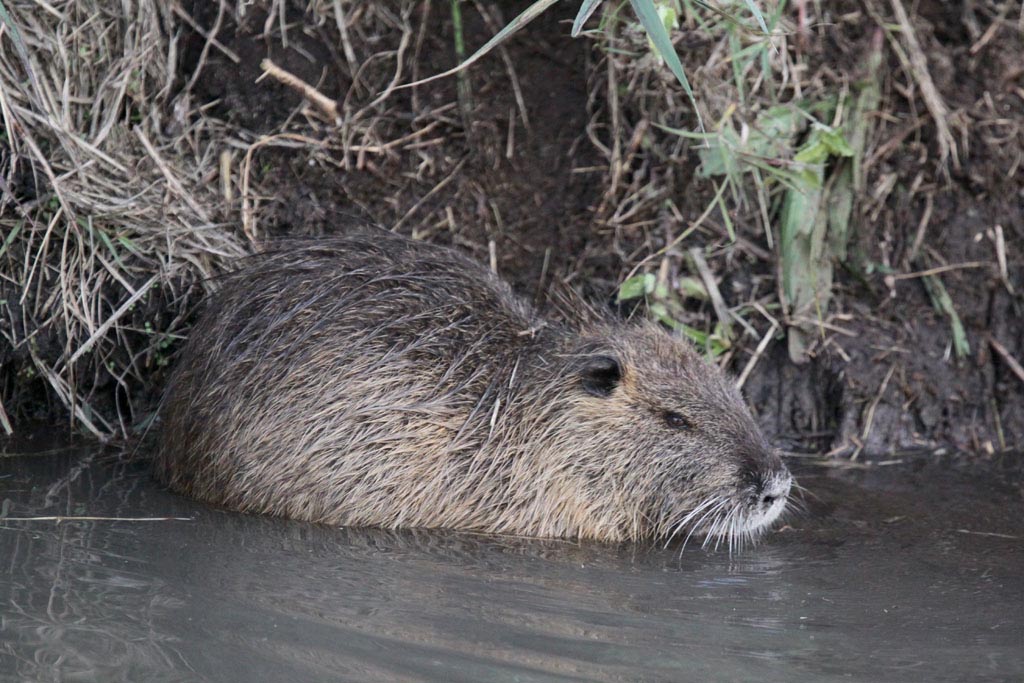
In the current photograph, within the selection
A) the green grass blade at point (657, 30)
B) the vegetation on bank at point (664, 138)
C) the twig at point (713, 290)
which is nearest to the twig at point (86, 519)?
the vegetation on bank at point (664, 138)

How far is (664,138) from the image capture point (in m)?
4.39

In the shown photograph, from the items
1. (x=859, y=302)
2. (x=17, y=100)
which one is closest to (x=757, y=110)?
(x=859, y=302)

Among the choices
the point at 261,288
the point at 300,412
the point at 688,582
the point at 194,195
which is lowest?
the point at 688,582

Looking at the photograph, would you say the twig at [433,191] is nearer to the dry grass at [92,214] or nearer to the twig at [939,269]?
the dry grass at [92,214]

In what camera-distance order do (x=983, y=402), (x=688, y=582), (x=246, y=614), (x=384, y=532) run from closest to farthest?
(x=246, y=614)
(x=688, y=582)
(x=384, y=532)
(x=983, y=402)

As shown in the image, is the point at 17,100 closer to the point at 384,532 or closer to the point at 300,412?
the point at 300,412

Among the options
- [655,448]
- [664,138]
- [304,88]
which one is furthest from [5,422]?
[664,138]

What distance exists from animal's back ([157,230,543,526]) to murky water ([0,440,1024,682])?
0.12 meters

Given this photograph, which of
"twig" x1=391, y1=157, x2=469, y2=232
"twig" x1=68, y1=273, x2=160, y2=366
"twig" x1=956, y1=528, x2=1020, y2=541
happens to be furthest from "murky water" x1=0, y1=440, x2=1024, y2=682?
"twig" x1=391, y1=157, x2=469, y2=232

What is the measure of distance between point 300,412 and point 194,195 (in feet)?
3.87

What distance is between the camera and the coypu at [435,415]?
11.0 ft

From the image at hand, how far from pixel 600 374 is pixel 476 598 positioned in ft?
3.39

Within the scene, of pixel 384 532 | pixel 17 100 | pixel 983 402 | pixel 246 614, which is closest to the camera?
pixel 246 614

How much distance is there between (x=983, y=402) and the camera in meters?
4.29
